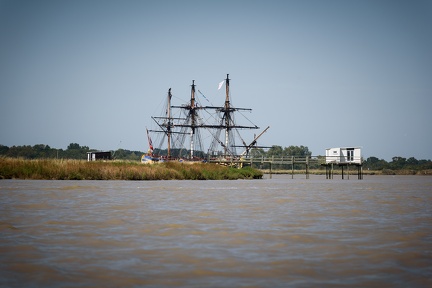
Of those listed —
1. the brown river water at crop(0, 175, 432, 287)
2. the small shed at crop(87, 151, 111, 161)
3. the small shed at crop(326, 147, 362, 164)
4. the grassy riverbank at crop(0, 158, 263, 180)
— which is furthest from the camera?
the small shed at crop(87, 151, 111, 161)

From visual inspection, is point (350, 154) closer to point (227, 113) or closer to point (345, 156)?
point (345, 156)

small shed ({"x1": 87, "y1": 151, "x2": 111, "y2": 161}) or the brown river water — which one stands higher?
small shed ({"x1": 87, "y1": 151, "x2": 111, "y2": 161})

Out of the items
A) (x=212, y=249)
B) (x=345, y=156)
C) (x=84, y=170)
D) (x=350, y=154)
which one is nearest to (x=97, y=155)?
(x=345, y=156)

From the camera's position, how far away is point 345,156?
240ft

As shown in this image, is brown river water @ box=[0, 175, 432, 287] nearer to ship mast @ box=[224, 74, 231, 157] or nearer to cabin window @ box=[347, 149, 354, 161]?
cabin window @ box=[347, 149, 354, 161]

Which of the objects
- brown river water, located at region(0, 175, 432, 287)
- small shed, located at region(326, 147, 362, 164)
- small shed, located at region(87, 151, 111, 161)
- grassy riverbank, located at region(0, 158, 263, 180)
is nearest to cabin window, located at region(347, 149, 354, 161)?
small shed, located at region(326, 147, 362, 164)

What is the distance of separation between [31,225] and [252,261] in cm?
568

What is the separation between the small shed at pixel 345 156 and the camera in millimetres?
71219

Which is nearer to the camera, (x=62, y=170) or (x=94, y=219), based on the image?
(x=94, y=219)

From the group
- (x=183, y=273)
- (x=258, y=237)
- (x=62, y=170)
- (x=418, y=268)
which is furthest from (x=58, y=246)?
(x=62, y=170)

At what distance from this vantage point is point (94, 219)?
1155 cm

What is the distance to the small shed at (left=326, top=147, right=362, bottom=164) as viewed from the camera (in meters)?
71.2

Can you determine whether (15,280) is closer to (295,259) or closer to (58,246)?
(58,246)

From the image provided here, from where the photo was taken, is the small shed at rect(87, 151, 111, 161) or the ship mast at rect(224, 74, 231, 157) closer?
the small shed at rect(87, 151, 111, 161)
